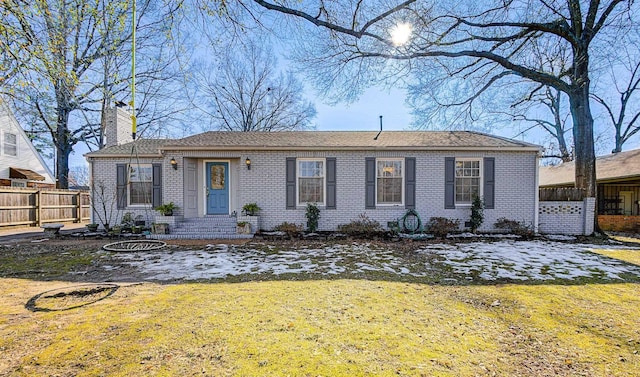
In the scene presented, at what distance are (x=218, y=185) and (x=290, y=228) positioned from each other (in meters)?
3.05

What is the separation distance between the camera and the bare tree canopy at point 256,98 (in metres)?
21.9

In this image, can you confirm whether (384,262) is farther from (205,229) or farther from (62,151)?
(62,151)

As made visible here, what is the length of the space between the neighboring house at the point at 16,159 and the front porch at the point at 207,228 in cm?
1233

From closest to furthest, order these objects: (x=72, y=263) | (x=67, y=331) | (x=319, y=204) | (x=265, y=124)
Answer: (x=67, y=331) < (x=72, y=263) < (x=319, y=204) < (x=265, y=124)

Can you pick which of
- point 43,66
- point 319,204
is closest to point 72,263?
point 43,66

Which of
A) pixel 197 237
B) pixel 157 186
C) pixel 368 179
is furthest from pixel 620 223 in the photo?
pixel 157 186

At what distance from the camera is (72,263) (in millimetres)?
5840

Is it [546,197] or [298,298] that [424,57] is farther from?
[298,298]

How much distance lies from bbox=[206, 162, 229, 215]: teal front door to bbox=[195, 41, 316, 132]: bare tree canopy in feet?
43.7

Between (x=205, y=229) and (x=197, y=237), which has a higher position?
(x=205, y=229)

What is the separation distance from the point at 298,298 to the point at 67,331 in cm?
245

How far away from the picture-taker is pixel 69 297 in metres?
3.88

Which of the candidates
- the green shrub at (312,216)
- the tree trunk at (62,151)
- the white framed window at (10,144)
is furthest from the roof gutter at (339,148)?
the tree trunk at (62,151)

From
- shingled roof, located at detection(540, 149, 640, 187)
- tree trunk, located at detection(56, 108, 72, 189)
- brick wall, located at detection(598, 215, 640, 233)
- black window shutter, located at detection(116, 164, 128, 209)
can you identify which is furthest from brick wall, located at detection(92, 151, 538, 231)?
tree trunk, located at detection(56, 108, 72, 189)
